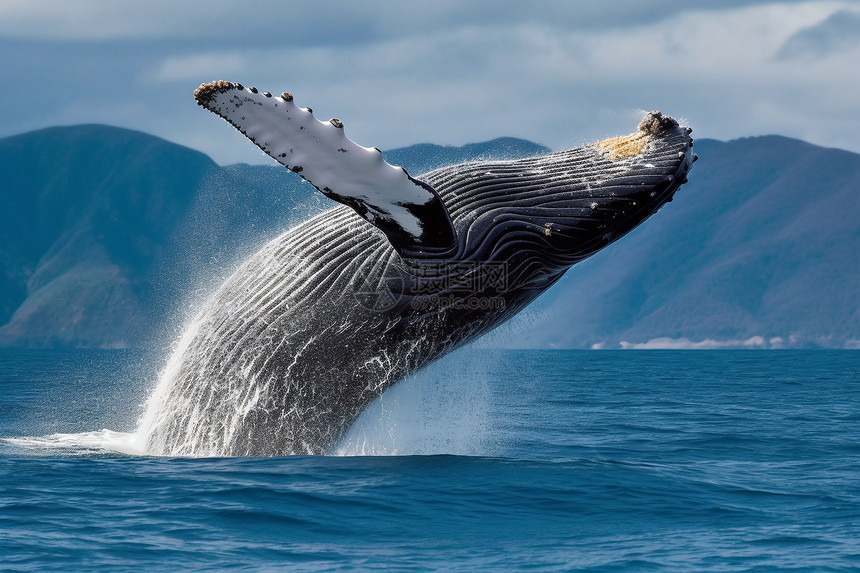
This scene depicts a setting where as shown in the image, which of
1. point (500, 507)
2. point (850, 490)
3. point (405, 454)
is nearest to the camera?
point (500, 507)

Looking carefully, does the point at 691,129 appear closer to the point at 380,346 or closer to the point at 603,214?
the point at 603,214

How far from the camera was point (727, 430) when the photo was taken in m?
15.9

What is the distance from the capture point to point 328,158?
23.8ft

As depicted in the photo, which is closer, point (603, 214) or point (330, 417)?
point (603, 214)

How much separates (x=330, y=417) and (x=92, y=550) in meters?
2.80

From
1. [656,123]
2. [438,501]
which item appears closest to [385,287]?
[438,501]

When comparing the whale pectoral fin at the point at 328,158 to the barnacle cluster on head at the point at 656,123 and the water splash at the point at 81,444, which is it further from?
the water splash at the point at 81,444

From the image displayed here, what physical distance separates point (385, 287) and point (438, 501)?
6.24 feet

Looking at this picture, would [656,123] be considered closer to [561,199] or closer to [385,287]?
[561,199]

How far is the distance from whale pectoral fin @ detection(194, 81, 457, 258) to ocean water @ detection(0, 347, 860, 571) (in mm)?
2352

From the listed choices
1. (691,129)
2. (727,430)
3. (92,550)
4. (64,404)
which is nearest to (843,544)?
Result: (691,129)

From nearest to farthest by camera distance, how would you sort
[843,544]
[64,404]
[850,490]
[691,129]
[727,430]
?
[843,544] < [691,129] < [850,490] < [727,430] < [64,404]

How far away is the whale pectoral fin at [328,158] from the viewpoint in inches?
275

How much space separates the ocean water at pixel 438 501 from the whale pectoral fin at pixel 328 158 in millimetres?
2352
